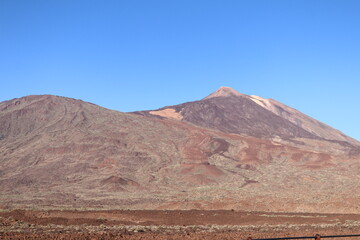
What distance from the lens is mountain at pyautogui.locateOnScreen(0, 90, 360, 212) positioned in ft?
193

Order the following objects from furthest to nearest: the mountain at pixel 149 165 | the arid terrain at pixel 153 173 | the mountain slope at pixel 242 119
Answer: the mountain slope at pixel 242 119, the mountain at pixel 149 165, the arid terrain at pixel 153 173

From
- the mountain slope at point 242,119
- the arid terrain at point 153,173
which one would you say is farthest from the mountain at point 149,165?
the mountain slope at point 242,119

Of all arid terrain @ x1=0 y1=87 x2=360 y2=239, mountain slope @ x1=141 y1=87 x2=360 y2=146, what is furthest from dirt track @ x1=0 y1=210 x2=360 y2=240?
mountain slope @ x1=141 y1=87 x2=360 y2=146

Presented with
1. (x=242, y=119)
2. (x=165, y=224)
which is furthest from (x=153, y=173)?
(x=242, y=119)

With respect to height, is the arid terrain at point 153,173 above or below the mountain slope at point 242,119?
below

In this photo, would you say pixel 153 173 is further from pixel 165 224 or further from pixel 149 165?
pixel 165 224

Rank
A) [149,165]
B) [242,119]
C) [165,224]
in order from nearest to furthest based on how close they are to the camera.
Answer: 1. [165,224]
2. [149,165]
3. [242,119]

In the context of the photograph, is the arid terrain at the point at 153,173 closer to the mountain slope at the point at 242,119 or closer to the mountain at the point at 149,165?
the mountain at the point at 149,165

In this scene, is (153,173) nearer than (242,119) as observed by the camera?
Yes

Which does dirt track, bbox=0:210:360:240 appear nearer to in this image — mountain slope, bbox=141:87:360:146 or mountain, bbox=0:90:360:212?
mountain, bbox=0:90:360:212

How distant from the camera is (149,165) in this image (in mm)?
93312

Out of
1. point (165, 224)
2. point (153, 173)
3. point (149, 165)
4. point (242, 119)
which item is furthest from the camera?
point (242, 119)

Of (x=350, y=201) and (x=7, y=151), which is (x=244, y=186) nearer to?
(x=350, y=201)

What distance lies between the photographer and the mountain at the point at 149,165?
193 feet
